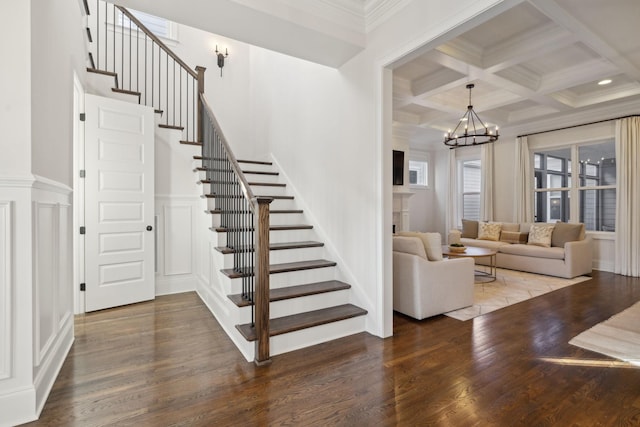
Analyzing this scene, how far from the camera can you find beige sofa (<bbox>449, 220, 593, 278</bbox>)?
200 inches

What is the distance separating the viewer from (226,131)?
18.9 ft

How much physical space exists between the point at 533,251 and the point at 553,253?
0.29 m

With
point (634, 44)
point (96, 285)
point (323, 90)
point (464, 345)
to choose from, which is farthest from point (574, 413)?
point (96, 285)

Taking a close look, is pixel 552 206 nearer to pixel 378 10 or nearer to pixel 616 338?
pixel 616 338

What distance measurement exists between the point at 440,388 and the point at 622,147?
5903 millimetres

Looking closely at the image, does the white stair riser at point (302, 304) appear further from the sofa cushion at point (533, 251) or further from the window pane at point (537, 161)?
the window pane at point (537, 161)

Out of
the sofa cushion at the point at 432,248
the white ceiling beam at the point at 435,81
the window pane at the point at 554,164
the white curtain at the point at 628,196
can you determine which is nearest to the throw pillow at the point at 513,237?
the white curtain at the point at 628,196


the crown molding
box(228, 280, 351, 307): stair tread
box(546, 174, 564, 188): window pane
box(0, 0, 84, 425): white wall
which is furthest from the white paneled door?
box(546, 174, 564, 188): window pane

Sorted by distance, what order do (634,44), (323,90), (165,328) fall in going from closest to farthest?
1. (165,328)
2. (634,44)
3. (323,90)

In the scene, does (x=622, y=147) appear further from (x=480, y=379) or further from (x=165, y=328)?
(x=165, y=328)

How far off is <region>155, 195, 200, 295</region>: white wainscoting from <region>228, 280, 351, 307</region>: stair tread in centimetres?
165

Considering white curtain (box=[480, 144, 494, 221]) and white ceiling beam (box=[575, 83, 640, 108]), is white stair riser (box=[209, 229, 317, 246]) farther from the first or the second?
white ceiling beam (box=[575, 83, 640, 108])

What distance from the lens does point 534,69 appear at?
4512mm

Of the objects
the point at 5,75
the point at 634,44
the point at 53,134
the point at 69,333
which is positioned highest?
the point at 634,44
